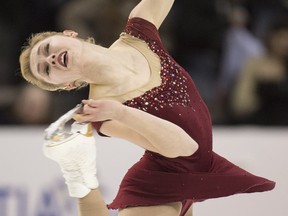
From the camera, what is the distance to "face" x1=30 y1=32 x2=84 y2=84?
9.71 feet

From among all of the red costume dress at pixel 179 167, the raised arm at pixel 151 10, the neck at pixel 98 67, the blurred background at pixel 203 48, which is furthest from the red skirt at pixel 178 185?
the blurred background at pixel 203 48

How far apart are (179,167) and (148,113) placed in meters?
0.30

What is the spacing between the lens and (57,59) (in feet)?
9.71

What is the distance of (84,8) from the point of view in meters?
5.25

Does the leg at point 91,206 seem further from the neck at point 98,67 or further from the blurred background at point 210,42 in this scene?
the blurred background at point 210,42

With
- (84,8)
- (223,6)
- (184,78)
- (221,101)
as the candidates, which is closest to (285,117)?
(221,101)

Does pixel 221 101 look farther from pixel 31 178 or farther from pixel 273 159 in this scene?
pixel 31 178

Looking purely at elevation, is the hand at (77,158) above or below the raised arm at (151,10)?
below

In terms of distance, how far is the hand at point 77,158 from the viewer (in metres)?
3.09

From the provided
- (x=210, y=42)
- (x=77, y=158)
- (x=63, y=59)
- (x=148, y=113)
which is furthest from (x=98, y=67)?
(x=210, y=42)

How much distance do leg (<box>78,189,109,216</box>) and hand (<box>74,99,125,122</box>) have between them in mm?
612

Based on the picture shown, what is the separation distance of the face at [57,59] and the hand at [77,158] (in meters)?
0.24

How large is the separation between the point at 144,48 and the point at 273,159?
55.7 inches

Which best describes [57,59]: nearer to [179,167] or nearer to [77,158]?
[77,158]
